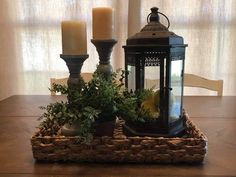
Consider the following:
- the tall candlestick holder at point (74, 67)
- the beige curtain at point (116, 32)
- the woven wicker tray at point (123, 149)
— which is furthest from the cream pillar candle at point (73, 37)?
the beige curtain at point (116, 32)

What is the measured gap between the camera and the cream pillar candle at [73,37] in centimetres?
79

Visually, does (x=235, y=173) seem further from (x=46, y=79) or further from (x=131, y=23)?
(x=46, y=79)

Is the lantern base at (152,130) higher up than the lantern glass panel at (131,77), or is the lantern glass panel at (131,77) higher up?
the lantern glass panel at (131,77)

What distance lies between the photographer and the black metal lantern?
76 cm

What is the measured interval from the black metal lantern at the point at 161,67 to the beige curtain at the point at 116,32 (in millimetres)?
1390

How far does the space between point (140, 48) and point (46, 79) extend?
168 cm

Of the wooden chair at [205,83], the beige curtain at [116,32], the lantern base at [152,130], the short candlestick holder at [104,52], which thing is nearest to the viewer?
the lantern base at [152,130]

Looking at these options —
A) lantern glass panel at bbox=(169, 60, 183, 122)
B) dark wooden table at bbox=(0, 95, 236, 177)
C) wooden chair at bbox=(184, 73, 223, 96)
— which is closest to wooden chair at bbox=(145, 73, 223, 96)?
wooden chair at bbox=(184, 73, 223, 96)

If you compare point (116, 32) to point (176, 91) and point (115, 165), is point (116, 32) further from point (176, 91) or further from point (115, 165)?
point (115, 165)

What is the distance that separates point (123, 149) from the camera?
0.70m

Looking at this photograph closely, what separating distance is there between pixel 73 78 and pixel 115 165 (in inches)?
11.0

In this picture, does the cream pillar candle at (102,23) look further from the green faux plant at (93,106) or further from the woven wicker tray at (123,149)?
the woven wicker tray at (123,149)

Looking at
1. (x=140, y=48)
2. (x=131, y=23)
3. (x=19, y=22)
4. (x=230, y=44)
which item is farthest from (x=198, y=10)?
(x=140, y=48)

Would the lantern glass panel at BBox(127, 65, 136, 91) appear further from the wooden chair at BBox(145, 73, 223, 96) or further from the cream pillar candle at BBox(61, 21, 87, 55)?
the wooden chair at BBox(145, 73, 223, 96)
